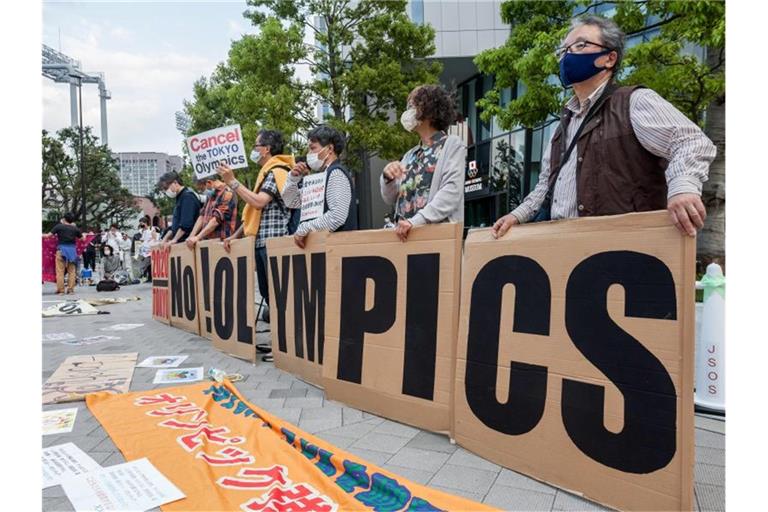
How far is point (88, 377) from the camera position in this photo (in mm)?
4355

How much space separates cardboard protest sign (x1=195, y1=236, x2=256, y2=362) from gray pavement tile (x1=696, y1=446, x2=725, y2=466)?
3582 millimetres

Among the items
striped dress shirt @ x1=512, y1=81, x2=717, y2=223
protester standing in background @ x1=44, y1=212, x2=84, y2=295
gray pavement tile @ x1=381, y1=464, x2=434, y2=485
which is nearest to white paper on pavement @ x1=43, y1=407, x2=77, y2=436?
gray pavement tile @ x1=381, y1=464, x2=434, y2=485

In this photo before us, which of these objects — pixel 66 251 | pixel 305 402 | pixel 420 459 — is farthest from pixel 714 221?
pixel 66 251

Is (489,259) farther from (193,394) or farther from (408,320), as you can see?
(193,394)

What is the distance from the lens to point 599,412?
2.18 meters

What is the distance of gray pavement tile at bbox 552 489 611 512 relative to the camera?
6.95 feet

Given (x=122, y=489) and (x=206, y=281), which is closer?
(x=122, y=489)

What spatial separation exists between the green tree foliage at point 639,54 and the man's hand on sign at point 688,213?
6470 mm

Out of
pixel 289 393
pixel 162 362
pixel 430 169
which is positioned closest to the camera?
pixel 430 169

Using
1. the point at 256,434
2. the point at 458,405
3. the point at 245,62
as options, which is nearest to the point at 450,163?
the point at 458,405

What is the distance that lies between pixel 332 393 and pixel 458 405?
113 centimetres

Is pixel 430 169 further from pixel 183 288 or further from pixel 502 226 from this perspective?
pixel 183 288

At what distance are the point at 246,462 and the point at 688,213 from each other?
2.24m

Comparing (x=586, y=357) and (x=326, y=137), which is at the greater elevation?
(x=326, y=137)
